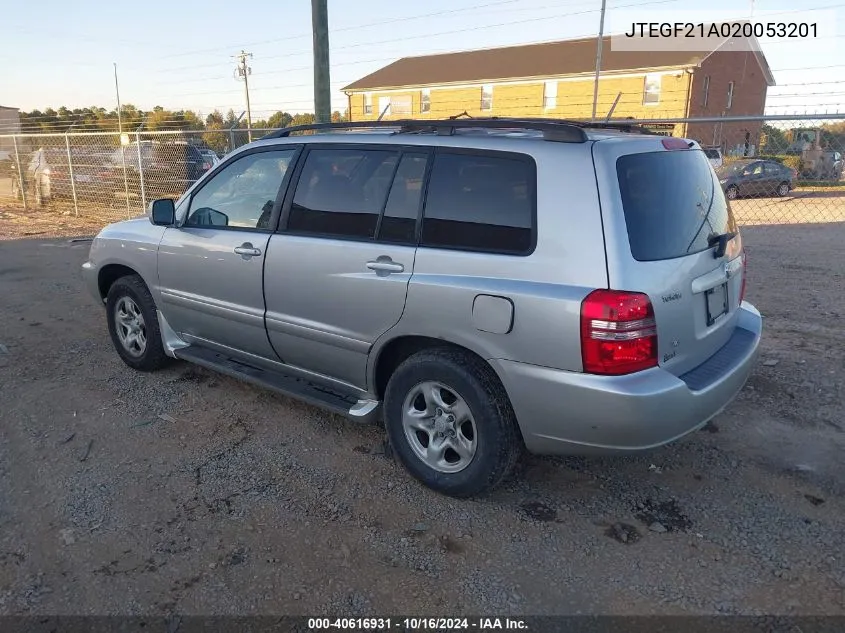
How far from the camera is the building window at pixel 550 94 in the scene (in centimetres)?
3634

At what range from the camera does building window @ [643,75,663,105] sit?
33.2m

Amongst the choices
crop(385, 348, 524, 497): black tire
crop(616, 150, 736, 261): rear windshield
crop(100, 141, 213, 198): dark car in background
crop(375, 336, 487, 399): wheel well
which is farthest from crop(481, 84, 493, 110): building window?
crop(385, 348, 524, 497): black tire

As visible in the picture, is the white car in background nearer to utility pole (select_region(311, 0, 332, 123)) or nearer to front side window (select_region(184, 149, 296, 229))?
utility pole (select_region(311, 0, 332, 123))

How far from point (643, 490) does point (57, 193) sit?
16.9 meters

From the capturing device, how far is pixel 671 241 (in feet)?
9.61

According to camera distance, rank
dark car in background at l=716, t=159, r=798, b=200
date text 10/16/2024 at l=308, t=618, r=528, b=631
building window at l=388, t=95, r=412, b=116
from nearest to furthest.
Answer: date text 10/16/2024 at l=308, t=618, r=528, b=631, dark car in background at l=716, t=159, r=798, b=200, building window at l=388, t=95, r=412, b=116

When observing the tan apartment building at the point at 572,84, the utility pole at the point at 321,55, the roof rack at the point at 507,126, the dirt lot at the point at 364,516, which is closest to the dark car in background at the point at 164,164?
the utility pole at the point at 321,55

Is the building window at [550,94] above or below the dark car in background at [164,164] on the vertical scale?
above

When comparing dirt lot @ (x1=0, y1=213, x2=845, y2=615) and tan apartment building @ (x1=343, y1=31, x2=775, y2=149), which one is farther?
tan apartment building @ (x1=343, y1=31, x2=775, y2=149)

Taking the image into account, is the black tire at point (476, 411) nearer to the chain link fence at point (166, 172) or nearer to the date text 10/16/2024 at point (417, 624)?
the date text 10/16/2024 at point (417, 624)

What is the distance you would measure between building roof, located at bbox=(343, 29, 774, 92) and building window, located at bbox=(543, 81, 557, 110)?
1.65 feet

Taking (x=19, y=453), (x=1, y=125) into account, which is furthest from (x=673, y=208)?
(x=1, y=125)

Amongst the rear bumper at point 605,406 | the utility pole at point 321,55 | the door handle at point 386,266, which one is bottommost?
the rear bumper at point 605,406

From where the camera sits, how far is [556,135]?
2934mm
